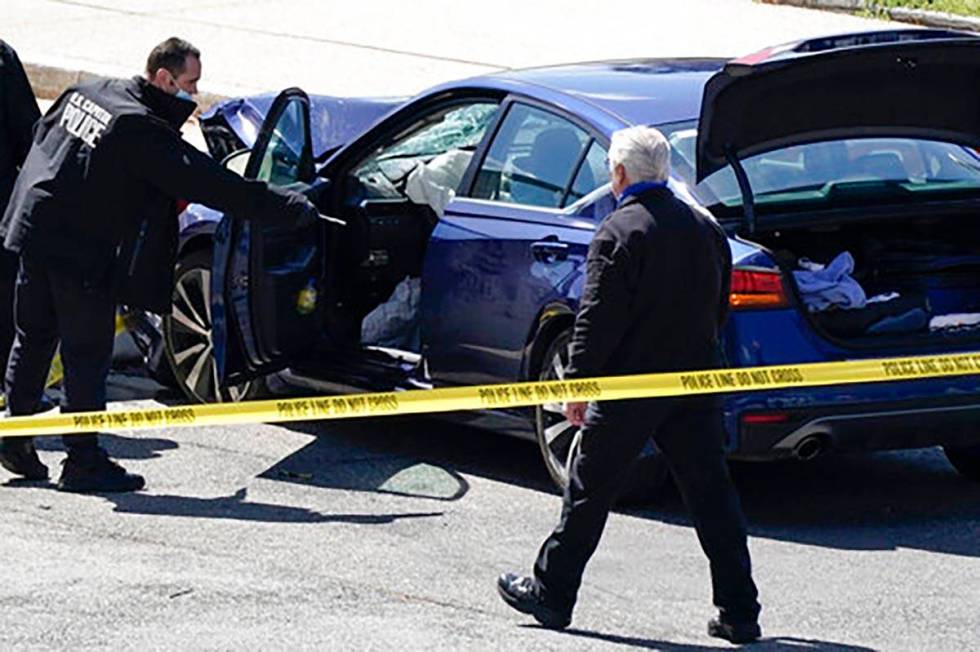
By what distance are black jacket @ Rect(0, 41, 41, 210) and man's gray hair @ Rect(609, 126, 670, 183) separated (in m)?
3.67

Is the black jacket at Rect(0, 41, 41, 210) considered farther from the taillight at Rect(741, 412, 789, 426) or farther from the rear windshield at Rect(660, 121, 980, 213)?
the taillight at Rect(741, 412, 789, 426)

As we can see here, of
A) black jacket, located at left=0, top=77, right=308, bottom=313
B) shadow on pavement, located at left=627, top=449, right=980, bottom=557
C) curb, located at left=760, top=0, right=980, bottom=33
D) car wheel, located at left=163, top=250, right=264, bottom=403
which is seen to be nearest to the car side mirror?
car wheel, located at left=163, top=250, right=264, bottom=403

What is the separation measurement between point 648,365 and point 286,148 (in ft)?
10.3

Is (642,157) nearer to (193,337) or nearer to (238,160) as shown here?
(193,337)

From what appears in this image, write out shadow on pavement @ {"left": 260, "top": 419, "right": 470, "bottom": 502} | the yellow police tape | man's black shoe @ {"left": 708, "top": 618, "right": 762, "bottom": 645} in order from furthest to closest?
shadow on pavement @ {"left": 260, "top": 419, "right": 470, "bottom": 502} < the yellow police tape < man's black shoe @ {"left": 708, "top": 618, "right": 762, "bottom": 645}

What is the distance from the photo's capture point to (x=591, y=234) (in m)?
8.12

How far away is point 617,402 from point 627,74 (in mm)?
2737

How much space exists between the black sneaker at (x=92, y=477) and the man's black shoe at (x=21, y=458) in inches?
6.1

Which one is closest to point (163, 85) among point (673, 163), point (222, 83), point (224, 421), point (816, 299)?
point (224, 421)

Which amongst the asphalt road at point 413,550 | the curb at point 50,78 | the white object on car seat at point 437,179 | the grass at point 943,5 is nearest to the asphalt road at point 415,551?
the asphalt road at point 413,550

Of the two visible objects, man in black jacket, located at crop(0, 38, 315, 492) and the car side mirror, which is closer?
man in black jacket, located at crop(0, 38, 315, 492)

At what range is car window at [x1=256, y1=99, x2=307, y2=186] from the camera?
9227 millimetres

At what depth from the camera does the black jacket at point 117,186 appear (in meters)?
8.19

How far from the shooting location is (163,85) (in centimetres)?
825
